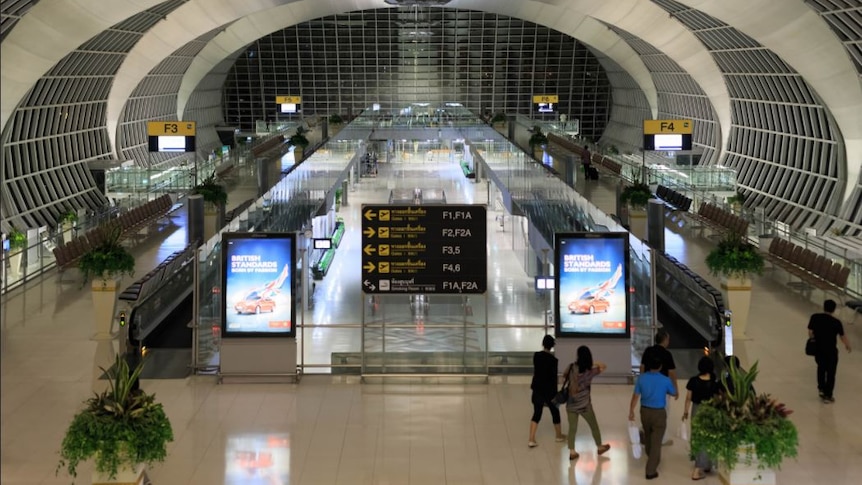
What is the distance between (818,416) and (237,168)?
3109 cm

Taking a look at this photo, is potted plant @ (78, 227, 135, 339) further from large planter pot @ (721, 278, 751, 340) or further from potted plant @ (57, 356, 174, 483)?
large planter pot @ (721, 278, 751, 340)

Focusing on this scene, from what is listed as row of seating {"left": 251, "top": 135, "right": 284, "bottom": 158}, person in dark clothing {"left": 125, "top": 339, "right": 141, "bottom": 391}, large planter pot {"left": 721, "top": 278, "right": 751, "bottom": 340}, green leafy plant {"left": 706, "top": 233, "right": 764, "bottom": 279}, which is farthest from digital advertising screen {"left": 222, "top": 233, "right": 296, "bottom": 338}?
row of seating {"left": 251, "top": 135, "right": 284, "bottom": 158}

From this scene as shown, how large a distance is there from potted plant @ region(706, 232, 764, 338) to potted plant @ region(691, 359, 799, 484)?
692cm

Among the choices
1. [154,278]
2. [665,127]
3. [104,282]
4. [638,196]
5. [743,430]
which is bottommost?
[154,278]

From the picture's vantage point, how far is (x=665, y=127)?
30422 mm

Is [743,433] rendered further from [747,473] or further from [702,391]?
[702,391]

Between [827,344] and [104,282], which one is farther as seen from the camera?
[104,282]

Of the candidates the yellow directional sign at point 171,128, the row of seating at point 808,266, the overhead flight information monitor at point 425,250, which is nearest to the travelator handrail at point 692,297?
the row of seating at point 808,266

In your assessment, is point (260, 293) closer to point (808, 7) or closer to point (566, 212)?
point (566, 212)

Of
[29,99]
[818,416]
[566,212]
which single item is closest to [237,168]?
[29,99]

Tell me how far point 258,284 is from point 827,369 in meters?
6.87

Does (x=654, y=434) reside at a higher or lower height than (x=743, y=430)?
lower

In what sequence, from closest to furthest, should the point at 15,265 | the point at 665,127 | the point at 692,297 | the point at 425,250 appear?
the point at 425,250 < the point at 692,297 < the point at 15,265 < the point at 665,127

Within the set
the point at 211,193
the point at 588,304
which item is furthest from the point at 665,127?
the point at 588,304
